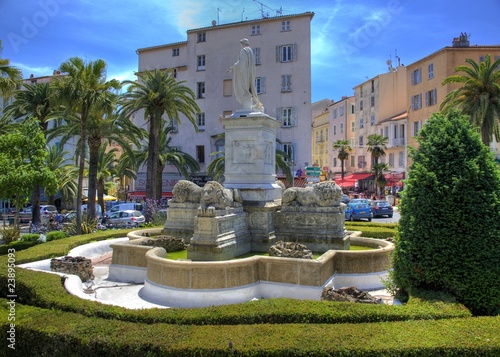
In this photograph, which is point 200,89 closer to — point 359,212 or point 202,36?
point 202,36

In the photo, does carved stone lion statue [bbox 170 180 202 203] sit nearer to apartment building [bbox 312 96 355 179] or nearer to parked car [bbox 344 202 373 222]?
parked car [bbox 344 202 373 222]

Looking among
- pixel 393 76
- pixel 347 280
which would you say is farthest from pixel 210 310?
pixel 393 76

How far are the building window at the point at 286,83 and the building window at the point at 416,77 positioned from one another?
15353 millimetres

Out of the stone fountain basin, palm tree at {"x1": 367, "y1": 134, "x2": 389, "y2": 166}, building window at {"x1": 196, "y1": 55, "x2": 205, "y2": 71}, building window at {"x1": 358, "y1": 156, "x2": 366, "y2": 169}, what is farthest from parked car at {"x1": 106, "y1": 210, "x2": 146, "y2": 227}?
building window at {"x1": 358, "y1": 156, "x2": 366, "y2": 169}

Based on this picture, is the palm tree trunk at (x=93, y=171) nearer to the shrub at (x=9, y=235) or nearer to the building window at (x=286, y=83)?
the shrub at (x=9, y=235)

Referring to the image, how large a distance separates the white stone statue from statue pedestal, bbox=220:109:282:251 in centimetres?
43

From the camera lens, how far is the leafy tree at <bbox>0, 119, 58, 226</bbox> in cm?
1394

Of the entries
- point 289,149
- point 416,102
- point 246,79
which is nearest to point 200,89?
point 289,149

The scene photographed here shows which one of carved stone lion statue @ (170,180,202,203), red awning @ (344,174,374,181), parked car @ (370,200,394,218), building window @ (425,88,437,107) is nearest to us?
carved stone lion statue @ (170,180,202,203)

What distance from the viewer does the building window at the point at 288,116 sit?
1433 inches

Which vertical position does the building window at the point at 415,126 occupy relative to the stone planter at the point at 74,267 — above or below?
above

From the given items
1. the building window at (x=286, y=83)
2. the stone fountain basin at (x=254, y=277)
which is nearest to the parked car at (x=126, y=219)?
the stone fountain basin at (x=254, y=277)

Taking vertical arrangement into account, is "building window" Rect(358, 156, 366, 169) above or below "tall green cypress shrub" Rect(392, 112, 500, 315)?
above

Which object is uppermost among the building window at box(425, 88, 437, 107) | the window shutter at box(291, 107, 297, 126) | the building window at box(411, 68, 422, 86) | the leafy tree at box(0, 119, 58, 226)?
the building window at box(411, 68, 422, 86)
